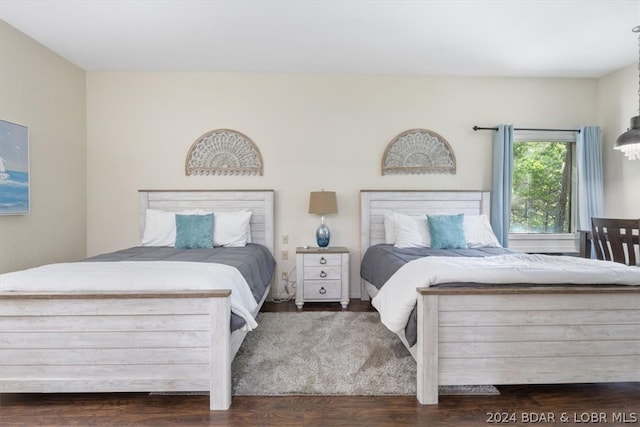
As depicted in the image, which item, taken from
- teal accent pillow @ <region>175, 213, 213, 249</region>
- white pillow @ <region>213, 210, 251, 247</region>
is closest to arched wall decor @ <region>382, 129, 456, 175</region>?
white pillow @ <region>213, 210, 251, 247</region>

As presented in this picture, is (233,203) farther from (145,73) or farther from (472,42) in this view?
(472,42)

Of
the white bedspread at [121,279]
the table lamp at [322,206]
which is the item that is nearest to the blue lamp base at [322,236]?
the table lamp at [322,206]

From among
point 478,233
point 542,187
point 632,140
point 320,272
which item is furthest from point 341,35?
point 542,187

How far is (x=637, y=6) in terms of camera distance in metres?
2.53

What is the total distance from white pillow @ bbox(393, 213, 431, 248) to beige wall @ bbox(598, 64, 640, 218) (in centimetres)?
225

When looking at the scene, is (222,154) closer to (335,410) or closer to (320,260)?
(320,260)

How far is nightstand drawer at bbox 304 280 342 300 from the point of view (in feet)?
11.6

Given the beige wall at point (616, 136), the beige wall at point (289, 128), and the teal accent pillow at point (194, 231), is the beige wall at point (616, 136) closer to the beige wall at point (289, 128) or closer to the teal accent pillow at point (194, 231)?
the beige wall at point (289, 128)

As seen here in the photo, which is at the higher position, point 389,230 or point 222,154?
point 222,154

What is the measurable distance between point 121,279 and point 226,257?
0.96 m

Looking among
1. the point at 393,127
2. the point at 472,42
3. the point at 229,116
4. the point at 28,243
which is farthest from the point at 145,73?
the point at 472,42

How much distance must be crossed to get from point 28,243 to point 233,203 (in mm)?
1886

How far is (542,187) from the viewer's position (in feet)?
13.3

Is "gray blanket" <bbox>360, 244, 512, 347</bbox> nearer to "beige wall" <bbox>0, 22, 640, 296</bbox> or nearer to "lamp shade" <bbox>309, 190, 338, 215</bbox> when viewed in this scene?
"beige wall" <bbox>0, 22, 640, 296</bbox>
